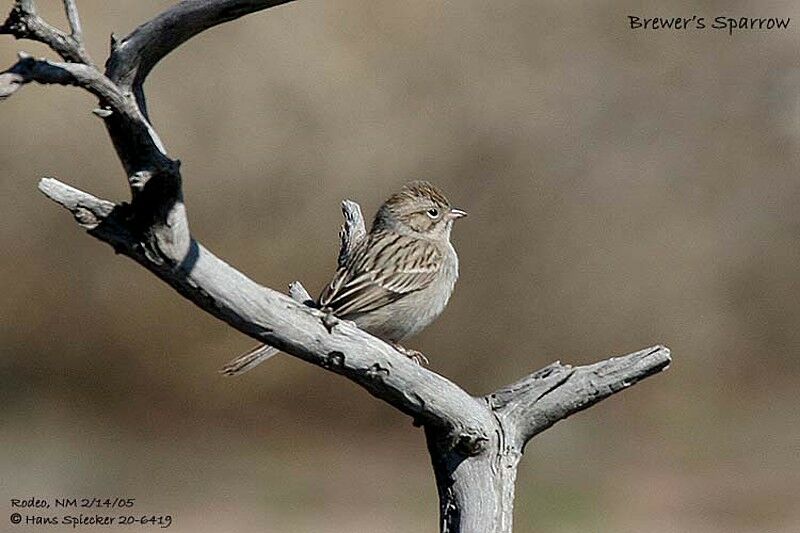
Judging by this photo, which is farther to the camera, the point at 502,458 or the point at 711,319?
the point at 711,319

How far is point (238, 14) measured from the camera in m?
3.04

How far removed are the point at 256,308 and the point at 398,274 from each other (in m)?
2.08

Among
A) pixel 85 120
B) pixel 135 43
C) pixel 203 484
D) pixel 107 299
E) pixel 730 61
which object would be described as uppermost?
pixel 730 61

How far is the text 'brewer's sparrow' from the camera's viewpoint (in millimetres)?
5102

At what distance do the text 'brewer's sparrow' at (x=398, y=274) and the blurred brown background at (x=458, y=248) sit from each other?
419 centimetres

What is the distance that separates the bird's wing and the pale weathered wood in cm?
119

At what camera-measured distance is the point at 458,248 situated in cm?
1034

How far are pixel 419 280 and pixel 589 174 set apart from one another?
5.76 m

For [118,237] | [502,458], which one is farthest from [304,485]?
[118,237]

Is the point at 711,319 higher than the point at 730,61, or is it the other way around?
the point at 730,61

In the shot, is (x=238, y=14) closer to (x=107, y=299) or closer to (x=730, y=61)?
(x=107, y=299)

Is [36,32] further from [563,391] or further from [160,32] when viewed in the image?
[563,391]

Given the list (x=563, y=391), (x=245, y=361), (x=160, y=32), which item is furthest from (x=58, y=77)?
(x=245, y=361)

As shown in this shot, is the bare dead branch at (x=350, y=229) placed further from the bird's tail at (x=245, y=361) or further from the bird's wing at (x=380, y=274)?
the bird's tail at (x=245, y=361)
